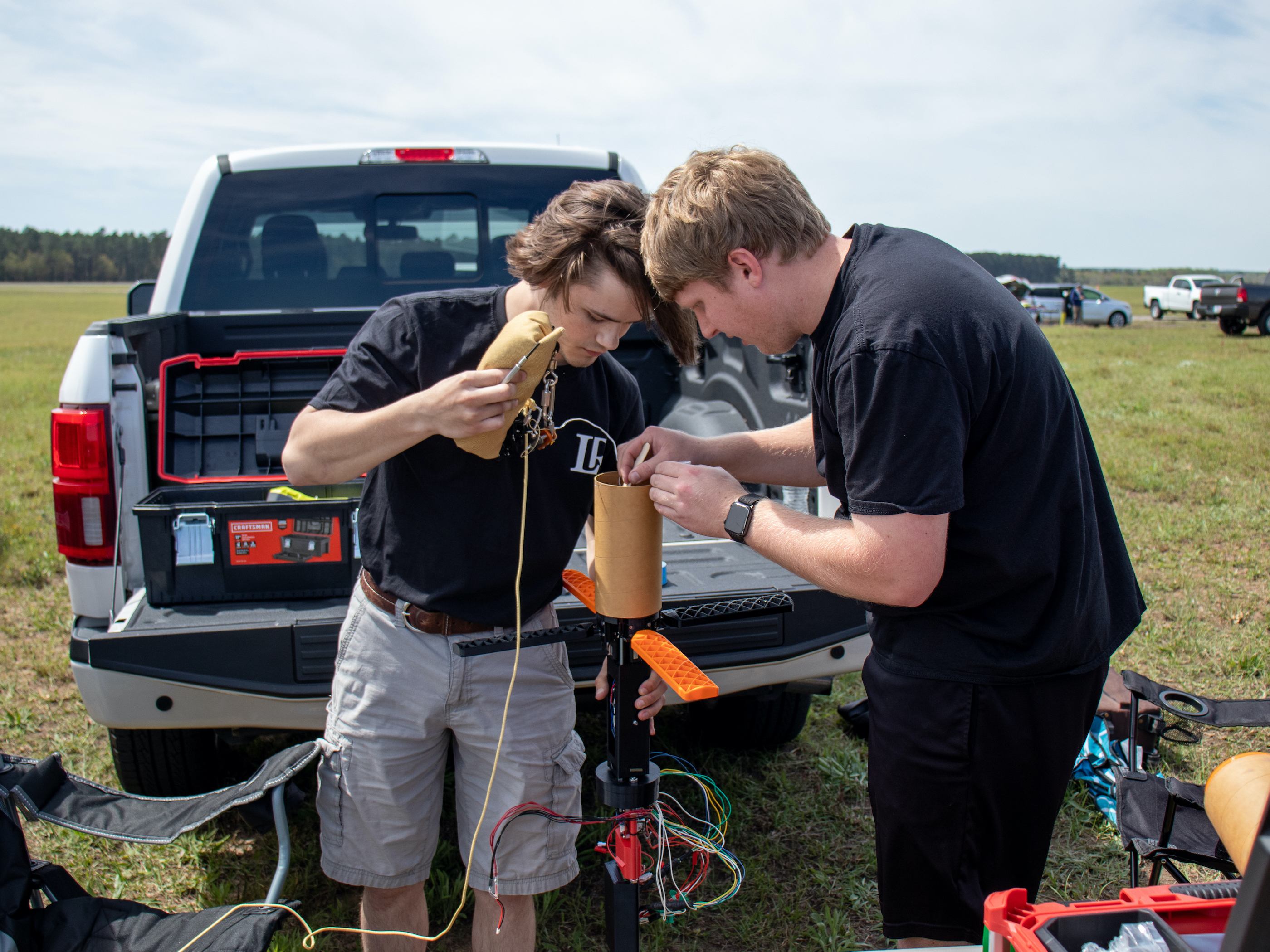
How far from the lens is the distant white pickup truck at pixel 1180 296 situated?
31672mm

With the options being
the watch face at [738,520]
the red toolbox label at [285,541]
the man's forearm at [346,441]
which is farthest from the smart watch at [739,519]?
the red toolbox label at [285,541]

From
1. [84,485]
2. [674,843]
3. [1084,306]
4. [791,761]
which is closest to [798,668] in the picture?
[674,843]

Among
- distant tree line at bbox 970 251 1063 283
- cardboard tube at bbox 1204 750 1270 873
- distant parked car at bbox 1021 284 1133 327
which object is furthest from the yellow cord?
distant tree line at bbox 970 251 1063 283

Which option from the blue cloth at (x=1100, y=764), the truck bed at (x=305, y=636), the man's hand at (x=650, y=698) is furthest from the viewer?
the blue cloth at (x=1100, y=764)

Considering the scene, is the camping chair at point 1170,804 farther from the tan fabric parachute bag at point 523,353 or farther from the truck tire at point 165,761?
the truck tire at point 165,761

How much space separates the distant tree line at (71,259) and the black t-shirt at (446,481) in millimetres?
90146

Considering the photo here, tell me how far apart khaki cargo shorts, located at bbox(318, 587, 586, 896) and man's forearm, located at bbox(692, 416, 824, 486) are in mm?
611

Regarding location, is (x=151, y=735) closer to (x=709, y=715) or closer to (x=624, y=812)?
(x=624, y=812)

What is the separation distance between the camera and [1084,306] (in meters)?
31.8

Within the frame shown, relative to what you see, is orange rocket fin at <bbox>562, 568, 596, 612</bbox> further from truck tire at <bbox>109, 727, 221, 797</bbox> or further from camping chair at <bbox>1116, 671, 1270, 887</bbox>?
camping chair at <bbox>1116, 671, 1270, 887</bbox>

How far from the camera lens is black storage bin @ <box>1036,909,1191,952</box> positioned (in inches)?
41.8

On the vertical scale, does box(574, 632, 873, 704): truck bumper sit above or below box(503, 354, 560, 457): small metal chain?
below

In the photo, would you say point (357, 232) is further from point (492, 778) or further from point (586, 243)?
point (492, 778)

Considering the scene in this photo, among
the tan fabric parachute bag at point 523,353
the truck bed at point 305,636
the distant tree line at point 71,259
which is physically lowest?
the truck bed at point 305,636
